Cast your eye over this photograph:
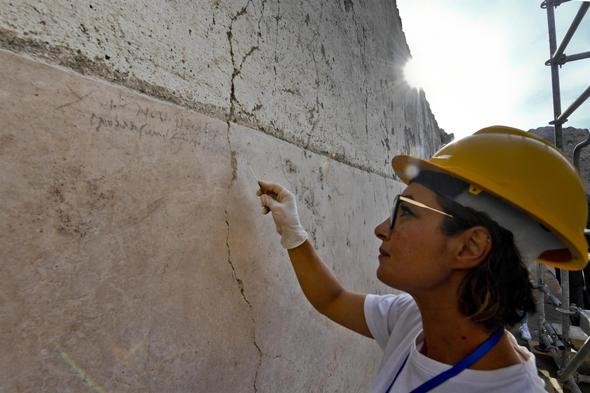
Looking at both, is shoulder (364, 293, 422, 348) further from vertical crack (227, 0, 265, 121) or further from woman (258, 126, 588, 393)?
vertical crack (227, 0, 265, 121)

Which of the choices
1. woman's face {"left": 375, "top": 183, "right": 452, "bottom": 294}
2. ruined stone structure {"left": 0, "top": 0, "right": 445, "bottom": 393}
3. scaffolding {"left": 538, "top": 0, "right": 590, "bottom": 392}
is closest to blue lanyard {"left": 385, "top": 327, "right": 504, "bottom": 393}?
woman's face {"left": 375, "top": 183, "right": 452, "bottom": 294}

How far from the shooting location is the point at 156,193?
2.79 feet

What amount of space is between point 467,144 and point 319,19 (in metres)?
1.05

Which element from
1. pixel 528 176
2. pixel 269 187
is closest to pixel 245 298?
pixel 269 187

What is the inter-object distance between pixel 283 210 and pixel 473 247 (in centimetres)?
60

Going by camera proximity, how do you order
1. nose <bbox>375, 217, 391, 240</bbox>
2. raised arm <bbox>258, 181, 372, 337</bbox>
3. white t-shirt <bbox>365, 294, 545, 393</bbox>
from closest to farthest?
white t-shirt <bbox>365, 294, 545, 393</bbox>
nose <bbox>375, 217, 391, 240</bbox>
raised arm <bbox>258, 181, 372, 337</bbox>

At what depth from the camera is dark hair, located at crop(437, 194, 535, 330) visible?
3.11ft

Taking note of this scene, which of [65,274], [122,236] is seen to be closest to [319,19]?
[122,236]

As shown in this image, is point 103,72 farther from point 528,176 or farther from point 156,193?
point 528,176

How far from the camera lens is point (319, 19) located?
1.70 m

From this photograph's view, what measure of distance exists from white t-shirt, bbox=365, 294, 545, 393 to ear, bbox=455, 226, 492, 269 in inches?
10.9

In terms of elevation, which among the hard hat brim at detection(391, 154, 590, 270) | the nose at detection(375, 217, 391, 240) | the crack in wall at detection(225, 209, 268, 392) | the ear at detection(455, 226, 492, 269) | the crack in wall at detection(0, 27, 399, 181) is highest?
the hard hat brim at detection(391, 154, 590, 270)

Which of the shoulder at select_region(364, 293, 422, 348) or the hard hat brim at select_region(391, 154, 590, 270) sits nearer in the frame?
the hard hat brim at select_region(391, 154, 590, 270)

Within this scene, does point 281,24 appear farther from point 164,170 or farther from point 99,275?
point 99,275
